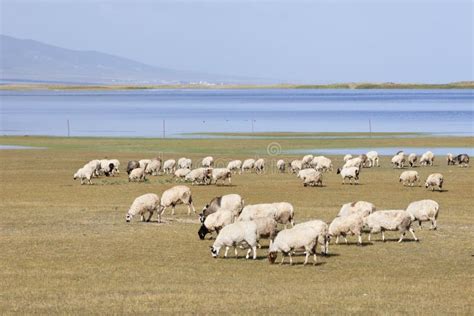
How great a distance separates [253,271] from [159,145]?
153 feet

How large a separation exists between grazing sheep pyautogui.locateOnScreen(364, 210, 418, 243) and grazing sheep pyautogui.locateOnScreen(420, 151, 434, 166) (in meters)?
25.2

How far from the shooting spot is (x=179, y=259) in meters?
21.0

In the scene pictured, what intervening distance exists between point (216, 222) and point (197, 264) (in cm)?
354

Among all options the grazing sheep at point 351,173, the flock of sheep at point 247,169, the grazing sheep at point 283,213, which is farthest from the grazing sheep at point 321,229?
the grazing sheep at point 351,173

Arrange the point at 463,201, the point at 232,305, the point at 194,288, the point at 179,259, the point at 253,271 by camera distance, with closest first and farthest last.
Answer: the point at 232,305
the point at 194,288
the point at 253,271
the point at 179,259
the point at 463,201

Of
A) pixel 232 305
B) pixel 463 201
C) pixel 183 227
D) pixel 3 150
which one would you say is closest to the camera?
pixel 232 305

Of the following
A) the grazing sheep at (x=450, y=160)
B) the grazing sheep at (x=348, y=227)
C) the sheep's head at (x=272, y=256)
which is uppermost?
the grazing sheep at (x=348, y=227)

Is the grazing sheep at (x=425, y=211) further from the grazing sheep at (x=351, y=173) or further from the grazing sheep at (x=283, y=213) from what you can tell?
the grazing sheep at (x=351, y=173)

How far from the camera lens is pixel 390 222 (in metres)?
23.6

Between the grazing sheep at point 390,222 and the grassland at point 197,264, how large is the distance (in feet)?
1.90

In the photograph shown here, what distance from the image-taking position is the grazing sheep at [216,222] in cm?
2378

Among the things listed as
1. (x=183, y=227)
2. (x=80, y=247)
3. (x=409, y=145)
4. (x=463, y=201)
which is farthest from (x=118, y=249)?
(x=409, y=145)

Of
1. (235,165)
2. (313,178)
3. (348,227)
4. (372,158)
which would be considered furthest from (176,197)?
(372,158)

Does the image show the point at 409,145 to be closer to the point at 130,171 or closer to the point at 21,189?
the point at 130,171
